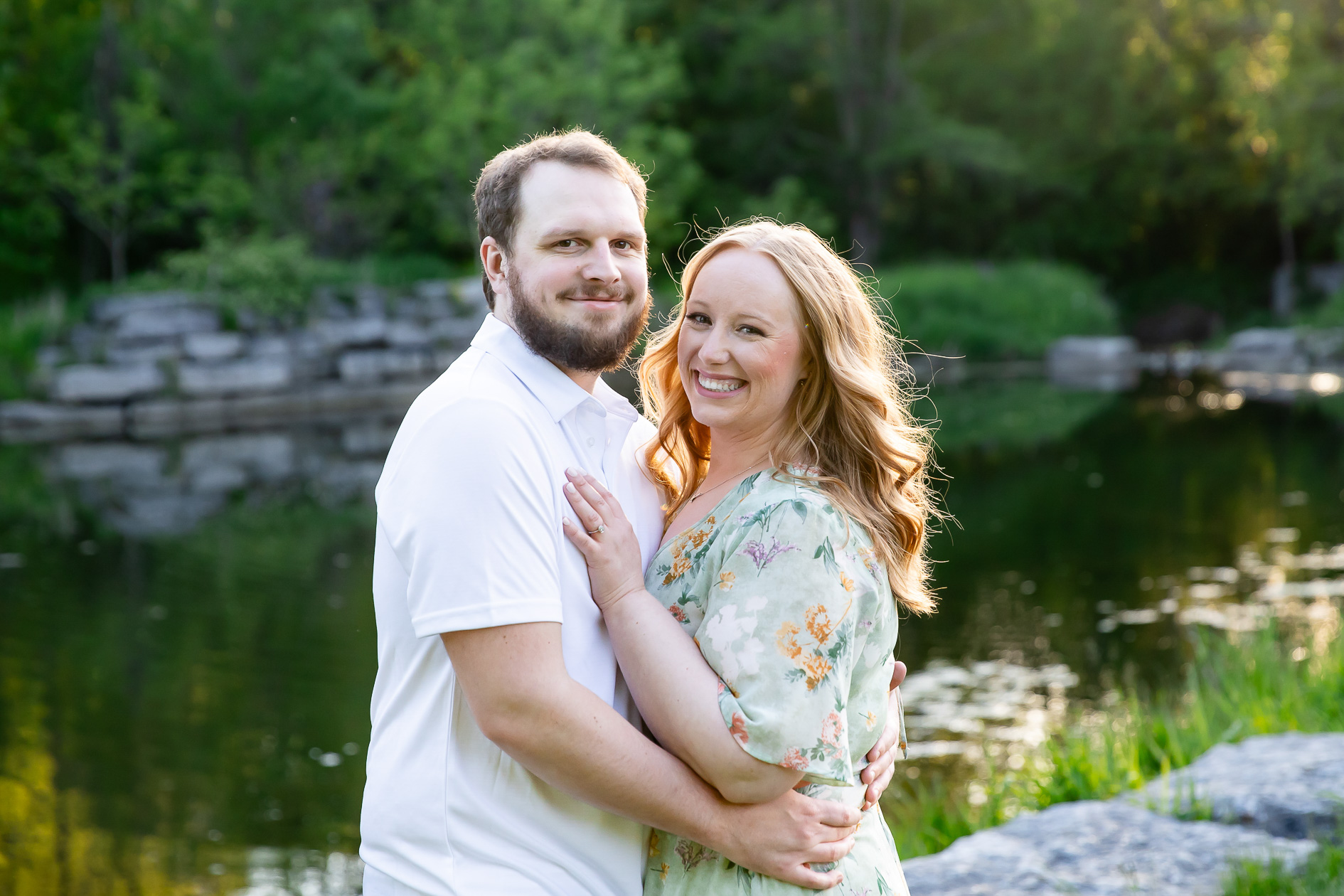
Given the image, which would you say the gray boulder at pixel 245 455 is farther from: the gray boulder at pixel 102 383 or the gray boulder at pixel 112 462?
the gray boulder at pixel 102 383

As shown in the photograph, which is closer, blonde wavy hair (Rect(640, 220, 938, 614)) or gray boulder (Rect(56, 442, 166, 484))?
blonde wavy hair (Rect(640, 220, 938, 614))

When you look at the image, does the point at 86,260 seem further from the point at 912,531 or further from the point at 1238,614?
the point at 912,531

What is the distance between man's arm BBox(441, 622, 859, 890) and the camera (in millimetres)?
1805

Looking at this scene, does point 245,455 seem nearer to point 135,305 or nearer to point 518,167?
point 135,305

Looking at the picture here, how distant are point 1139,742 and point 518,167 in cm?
379

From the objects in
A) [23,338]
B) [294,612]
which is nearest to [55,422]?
[23,338]

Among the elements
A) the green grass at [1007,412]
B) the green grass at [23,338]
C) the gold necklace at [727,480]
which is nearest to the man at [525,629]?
the gold necklace at [727,480]

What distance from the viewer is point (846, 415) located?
7.13ft

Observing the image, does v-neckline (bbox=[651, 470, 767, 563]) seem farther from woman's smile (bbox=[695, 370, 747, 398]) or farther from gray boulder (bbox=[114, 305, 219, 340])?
gray boulder (bbox=[114, 305, 219, 340])

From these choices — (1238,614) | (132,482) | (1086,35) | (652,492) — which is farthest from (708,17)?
(652,492)

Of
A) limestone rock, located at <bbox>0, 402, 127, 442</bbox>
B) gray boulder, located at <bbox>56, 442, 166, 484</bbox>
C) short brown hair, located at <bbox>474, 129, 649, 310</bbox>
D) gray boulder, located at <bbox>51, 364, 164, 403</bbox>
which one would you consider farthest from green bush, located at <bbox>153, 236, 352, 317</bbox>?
short brown hair, located at <bbox>474, 129, 649, 310</bbox>

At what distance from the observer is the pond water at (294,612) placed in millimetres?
5453

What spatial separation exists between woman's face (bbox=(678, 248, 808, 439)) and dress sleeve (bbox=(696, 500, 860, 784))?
0.95 feet

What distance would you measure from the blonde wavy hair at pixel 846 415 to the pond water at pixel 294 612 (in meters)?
3.45
